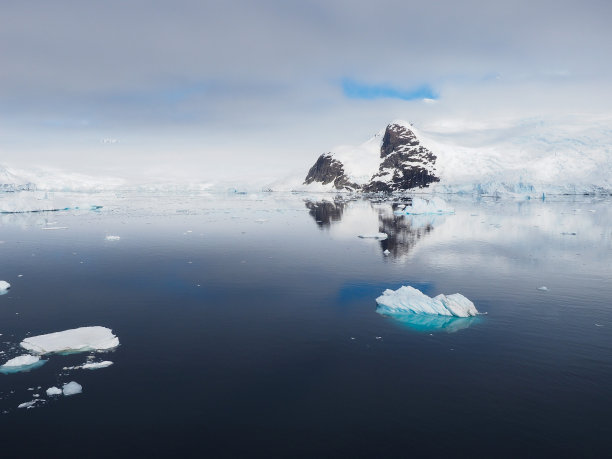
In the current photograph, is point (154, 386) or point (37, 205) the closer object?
point (154, 386)

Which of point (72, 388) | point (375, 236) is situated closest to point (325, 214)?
point (375, 236)

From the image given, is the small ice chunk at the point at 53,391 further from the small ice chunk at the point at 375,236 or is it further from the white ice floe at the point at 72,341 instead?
the small ice chunk at the point at 375,236

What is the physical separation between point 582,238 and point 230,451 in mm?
47598

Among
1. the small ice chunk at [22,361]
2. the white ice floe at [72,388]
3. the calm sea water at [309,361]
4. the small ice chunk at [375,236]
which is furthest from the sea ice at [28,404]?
the small ice chunk at [375,236]

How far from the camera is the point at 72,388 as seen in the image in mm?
12836

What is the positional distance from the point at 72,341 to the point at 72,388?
12.4 ft

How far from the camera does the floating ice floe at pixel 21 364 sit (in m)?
14.0

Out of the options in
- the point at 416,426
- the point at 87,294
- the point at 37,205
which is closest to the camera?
the point at 416,426

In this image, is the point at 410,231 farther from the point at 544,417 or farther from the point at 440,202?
the point at 544,417

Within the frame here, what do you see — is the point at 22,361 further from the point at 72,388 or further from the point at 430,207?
the point at 430,207

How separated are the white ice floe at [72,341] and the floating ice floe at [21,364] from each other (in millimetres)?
734

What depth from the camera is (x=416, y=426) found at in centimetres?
1130

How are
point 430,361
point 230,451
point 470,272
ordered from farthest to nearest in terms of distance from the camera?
1. point 470,272
2. point 430,361
3. point 230,451

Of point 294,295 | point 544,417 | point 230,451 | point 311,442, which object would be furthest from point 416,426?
point 294,295
